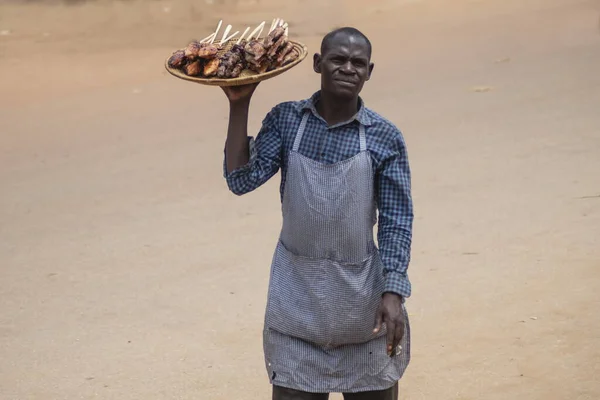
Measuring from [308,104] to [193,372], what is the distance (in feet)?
6.31

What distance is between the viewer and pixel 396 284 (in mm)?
3072

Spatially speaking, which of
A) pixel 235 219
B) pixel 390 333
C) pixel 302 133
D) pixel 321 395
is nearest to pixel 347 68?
pixel 302 133

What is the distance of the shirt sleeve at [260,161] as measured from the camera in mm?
3105

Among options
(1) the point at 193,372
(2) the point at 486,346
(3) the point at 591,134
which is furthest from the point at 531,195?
(1) the point at 193,372

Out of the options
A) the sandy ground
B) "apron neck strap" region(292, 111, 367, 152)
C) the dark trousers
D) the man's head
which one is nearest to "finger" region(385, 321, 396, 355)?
the dark trousers

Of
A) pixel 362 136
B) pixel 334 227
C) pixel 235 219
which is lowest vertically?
pixel 235 219

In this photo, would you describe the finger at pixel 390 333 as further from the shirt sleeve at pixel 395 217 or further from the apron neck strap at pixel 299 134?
the apron neck strap at pixel 299 134

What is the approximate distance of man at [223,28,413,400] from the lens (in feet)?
10.1

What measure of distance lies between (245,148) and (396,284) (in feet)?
1.94

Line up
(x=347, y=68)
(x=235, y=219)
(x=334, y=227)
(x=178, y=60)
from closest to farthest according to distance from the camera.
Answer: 1. (x=347, y=68)
2. (x=334, y=227)
3. (x=178, y=60)
4. (x=235, y=219)

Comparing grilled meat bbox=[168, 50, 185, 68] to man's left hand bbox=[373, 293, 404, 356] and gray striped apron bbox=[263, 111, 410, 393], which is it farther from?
man's left hand bbox=[373, 293, 404, 356]

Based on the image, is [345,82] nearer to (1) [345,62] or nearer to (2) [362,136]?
(1) [345,62]

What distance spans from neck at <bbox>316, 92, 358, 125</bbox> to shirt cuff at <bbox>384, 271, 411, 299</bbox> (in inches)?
18.8

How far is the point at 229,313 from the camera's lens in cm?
526
